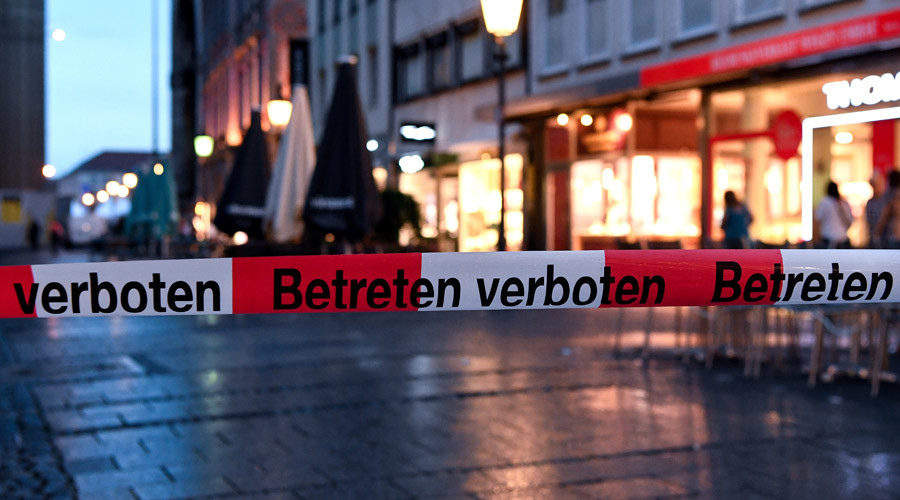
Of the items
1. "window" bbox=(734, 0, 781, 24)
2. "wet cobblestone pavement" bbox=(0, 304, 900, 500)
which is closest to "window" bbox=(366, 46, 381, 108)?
"window" bbox=(734, 0, 781, 24)

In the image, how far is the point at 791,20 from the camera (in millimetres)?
17438

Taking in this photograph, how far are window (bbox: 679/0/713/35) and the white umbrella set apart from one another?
6860 mm

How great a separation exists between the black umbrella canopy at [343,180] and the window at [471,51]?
42.6 feet

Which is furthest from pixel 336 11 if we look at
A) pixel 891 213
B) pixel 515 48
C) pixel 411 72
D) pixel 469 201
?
pixel 891 213

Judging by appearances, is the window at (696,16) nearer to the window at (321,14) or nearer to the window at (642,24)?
the window at (642,24)

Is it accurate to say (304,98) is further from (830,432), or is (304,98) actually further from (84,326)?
(830,432)

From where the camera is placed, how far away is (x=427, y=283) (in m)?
4.18

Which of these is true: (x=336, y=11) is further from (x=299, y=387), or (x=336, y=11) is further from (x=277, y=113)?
(x=299, y=387)

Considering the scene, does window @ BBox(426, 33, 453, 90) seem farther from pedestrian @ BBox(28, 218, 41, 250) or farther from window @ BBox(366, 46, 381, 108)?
pedestrian @ BBox(28, 218, 41, 250)

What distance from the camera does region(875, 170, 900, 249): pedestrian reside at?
12.9 meters

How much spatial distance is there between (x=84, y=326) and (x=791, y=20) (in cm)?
1103

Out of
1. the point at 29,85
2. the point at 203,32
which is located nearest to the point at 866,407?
the point at 203,32

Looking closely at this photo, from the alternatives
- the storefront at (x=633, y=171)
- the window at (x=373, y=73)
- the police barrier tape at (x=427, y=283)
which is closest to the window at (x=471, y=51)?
the storefront at (x=633, y=171)

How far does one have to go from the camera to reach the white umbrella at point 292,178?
1703 centimetres
